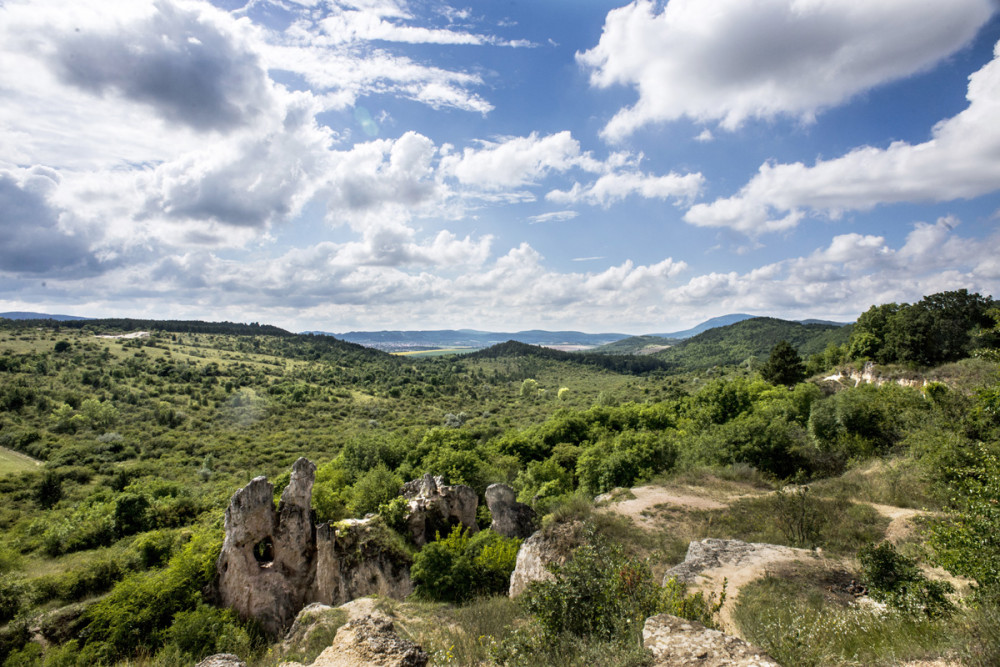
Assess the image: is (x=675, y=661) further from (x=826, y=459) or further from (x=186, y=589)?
(x=826, y=459)

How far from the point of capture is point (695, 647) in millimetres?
6492

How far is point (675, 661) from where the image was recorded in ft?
20.7

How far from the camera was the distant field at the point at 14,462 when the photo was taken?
47.6 m

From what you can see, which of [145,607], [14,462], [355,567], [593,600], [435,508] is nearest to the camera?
[593,600]

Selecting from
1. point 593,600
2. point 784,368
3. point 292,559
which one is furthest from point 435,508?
point 784,368

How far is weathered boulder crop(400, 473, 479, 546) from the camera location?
77.7 feet

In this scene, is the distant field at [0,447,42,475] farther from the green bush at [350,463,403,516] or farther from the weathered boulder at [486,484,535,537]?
the weathered boulder at [486,484,535,537]

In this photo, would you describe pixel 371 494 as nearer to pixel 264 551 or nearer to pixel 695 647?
pixel 264 551

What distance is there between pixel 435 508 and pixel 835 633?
20146mm

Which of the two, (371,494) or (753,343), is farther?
(753,343)

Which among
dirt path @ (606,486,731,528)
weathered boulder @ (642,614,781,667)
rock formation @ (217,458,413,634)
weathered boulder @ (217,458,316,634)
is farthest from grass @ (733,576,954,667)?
weathered boulder @ (217,458,316,634)

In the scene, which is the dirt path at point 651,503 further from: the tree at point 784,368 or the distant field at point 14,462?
the distant field at point 14,462

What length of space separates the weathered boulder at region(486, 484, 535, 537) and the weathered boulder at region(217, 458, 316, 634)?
9.68 m

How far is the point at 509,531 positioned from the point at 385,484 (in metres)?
10.8
